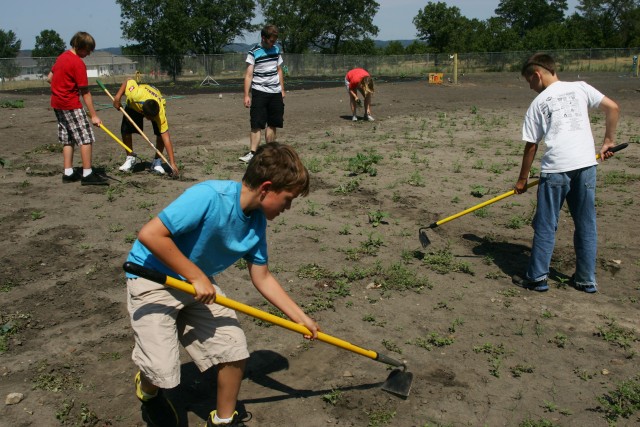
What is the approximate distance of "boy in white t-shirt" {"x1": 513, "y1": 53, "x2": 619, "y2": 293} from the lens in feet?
16.3

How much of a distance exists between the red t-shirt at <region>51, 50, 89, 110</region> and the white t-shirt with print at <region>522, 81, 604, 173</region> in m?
5.68

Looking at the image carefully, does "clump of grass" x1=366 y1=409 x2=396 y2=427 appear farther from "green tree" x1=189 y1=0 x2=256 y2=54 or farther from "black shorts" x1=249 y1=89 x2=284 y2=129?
"green tree" x1=189 y1=0 x2=256 y2=54

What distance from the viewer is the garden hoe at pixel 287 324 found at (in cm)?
271

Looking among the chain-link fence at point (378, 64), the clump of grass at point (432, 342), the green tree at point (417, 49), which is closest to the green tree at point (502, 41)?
the green tree at point (417, 49)

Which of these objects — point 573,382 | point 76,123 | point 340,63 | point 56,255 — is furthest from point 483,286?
point 340,63

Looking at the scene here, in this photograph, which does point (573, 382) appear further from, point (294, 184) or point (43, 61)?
point (43, 61)

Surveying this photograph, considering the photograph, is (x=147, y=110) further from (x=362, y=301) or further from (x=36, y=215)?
(x=362, y=301)

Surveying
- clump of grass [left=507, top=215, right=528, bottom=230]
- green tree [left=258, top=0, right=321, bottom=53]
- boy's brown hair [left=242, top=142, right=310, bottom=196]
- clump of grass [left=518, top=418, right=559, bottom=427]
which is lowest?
clump of grass [left=518, top=418, right=559, bottom=427]

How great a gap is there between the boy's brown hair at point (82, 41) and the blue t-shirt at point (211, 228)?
18.2 feet

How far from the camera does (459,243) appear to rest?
20.5 ft

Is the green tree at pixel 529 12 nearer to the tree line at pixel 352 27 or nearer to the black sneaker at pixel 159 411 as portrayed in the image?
the tree line at pixel 352 27

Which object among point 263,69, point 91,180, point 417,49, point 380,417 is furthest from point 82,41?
point 417,49

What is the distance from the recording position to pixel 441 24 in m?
65.9

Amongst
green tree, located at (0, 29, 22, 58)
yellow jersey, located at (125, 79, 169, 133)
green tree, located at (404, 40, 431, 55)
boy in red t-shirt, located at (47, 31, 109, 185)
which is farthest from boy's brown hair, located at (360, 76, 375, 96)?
green tree, located at (0, 29, 22, 58)
